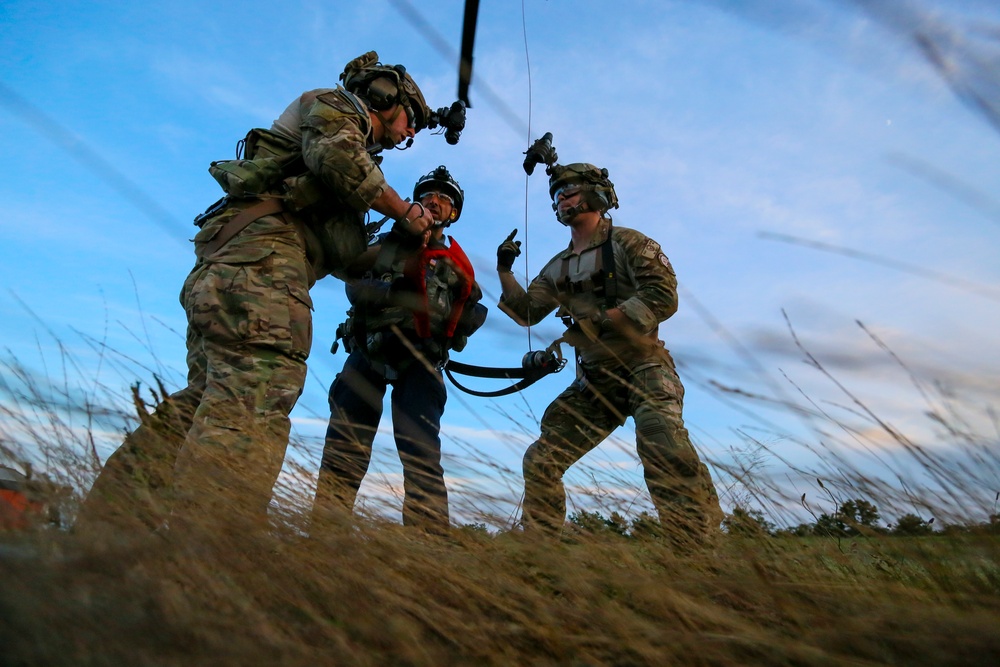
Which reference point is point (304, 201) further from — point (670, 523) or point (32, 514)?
point (670, 523)

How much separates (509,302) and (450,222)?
67 cm

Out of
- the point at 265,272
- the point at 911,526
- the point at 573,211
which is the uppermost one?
the point at 573,211

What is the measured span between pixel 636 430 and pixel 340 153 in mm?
2034

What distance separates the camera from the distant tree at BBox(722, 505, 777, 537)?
2322mm

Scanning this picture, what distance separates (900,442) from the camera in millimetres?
2068

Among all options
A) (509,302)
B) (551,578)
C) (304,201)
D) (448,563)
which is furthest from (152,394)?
(509,302)

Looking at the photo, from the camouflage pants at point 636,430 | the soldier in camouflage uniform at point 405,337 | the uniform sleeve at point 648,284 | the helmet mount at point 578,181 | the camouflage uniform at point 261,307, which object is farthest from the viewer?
the helmet mount at point 578,181

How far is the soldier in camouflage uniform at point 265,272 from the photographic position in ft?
8.25

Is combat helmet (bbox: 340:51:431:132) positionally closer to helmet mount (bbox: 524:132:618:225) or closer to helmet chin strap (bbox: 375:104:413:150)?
helmet chin strap (bbox: 375:104:413:150)

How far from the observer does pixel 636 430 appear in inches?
150

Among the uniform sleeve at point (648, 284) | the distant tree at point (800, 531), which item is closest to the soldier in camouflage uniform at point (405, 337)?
the uniform sleeve at point (648, 284)

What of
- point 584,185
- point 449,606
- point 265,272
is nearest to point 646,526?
point 449,606

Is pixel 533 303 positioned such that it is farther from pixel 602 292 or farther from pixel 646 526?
pixel 646 526

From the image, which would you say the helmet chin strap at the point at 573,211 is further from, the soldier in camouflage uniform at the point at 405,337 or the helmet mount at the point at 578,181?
the soldier in camouflage uniform at the point at 405,337
